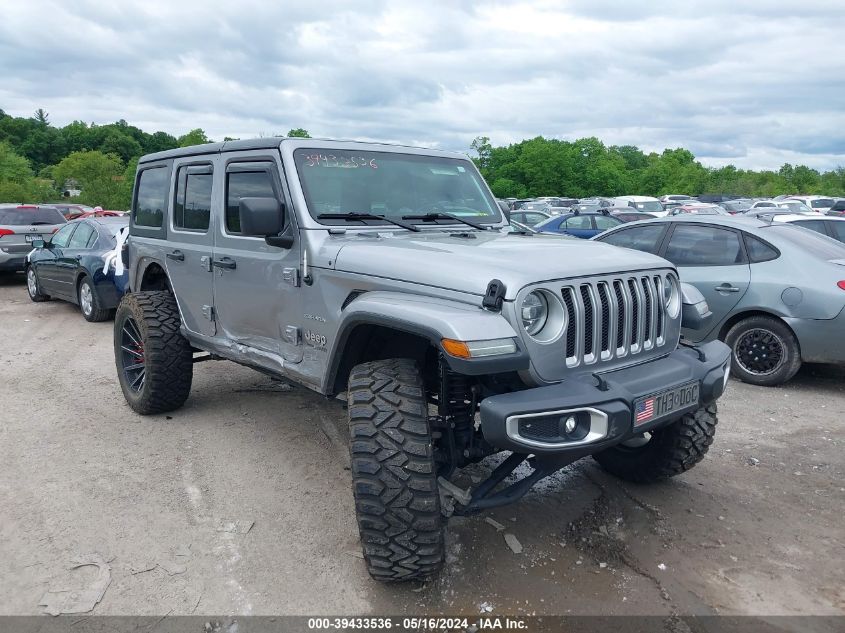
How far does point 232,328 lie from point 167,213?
1.34 m

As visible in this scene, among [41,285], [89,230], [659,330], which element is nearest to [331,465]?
Answer: [659,330]

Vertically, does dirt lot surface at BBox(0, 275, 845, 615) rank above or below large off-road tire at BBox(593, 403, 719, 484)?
below

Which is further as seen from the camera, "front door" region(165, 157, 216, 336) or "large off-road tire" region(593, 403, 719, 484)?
"front door" region(165, 157, 216, 336)

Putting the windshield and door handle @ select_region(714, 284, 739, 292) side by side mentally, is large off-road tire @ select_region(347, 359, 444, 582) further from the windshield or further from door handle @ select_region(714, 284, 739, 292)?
door handle @ select_region(714, 284, 739, 292)

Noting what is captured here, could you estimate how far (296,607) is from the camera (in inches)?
125

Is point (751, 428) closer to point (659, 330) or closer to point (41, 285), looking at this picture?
point (659, 330)

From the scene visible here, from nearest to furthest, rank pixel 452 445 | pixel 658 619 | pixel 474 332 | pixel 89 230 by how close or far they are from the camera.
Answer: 1. pixel 474 332
2. pixel 658 619
3. pixel 452 445
4. pixel 89 230

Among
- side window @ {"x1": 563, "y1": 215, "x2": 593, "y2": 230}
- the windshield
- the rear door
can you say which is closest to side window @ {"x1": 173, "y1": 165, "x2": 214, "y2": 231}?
the windshield

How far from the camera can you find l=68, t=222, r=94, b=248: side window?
10.3 metres

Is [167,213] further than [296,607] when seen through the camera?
Yes

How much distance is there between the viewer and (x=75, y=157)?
40250 mm

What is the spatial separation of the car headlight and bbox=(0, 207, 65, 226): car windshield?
13628 mm

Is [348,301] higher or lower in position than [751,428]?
higher

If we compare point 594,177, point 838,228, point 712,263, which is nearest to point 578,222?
point 838,228
